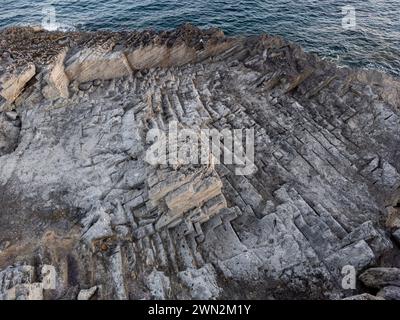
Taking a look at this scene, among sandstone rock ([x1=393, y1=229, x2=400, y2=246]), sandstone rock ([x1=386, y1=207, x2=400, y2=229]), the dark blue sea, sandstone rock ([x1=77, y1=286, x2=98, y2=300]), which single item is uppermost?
the dark blue sea

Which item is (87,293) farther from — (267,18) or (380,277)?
(267,18)

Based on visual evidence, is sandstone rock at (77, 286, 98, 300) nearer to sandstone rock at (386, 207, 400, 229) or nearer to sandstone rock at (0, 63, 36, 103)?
sandstone rock at (386, 207, 400, 229)

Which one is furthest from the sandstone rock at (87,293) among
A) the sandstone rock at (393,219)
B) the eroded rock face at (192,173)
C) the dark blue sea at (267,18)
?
the dark blue sea at (267,18)

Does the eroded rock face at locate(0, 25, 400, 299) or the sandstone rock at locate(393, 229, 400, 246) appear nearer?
the eroded rock face at locate(0, 25, 400, 299)

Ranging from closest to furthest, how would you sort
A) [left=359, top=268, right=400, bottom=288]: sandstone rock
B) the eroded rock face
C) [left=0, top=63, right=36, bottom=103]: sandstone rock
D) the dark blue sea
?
[left=359, top=268, right=400, bottom=288]: sandstone rock, the eroded rock face, [left=0, top=63, right=36, bottom=103]: sandstone rock, the dark blue sea

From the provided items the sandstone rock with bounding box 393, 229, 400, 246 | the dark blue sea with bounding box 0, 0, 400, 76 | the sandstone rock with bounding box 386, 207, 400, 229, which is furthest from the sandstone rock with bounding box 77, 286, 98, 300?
the dark blue sea with bounding box 0, 0, 400, 76

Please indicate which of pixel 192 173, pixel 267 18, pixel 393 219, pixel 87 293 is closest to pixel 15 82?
pixel 192 173
